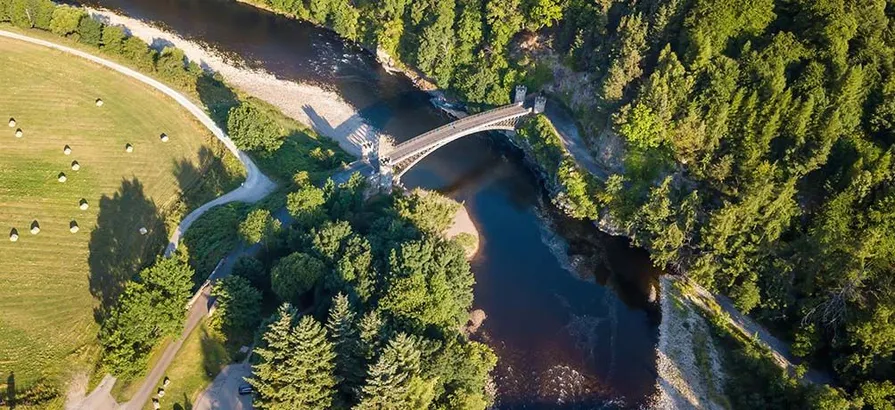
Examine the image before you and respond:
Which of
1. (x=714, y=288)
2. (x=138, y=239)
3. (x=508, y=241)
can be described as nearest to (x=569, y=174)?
(x=508, y=241)

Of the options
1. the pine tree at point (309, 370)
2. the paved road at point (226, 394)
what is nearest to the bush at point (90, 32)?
the paved road at point (226, 394)

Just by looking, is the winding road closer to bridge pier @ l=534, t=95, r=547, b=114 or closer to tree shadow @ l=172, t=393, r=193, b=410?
tree shadow @ l=172, t=393, r=193, b=410

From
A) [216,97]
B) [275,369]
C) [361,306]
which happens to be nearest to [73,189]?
[216,97]

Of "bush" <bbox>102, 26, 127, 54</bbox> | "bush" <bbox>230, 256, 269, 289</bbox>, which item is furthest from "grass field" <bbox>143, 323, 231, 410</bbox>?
"bush" <bbox>102, 26, 127, 54</bbox>

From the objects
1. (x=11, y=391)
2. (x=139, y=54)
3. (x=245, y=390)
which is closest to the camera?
(x=11, y=391)

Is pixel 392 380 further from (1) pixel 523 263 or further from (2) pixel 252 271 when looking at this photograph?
(1) pixel 523 263
